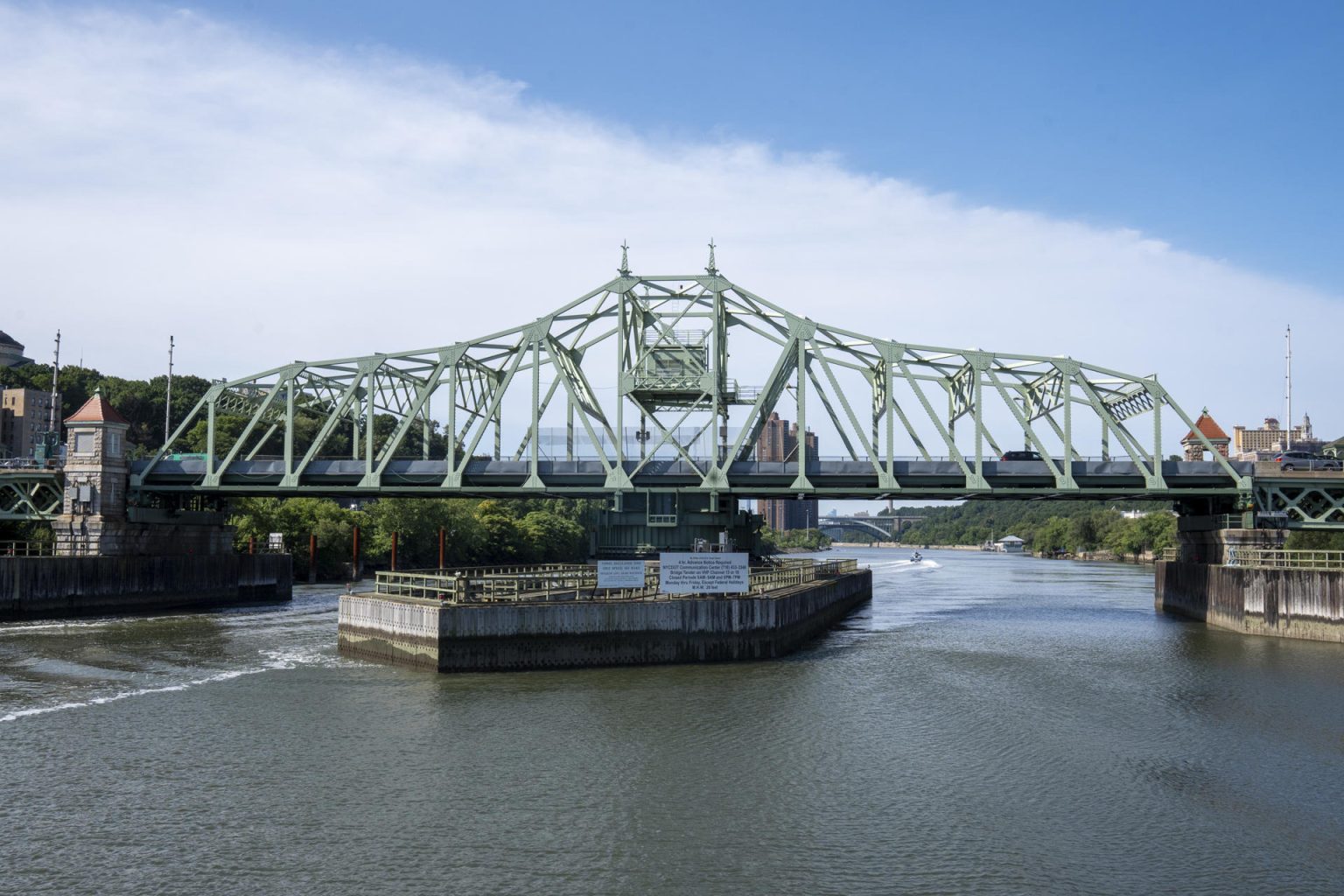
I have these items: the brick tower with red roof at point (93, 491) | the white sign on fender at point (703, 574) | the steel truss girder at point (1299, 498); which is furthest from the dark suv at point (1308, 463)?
the brick tower with red roof at point (93, 491)

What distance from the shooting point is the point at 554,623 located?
43000 millimetres

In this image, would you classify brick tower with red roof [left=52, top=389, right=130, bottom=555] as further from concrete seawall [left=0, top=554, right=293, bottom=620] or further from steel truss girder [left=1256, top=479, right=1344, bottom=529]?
steel truss girder [left=1256, top=479, right=1344, bottom=529]

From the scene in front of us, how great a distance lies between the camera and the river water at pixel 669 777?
20.3 metres

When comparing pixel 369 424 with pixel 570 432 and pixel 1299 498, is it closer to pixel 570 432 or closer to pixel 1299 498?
pixel 570 432

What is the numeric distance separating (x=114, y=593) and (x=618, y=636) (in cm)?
4137

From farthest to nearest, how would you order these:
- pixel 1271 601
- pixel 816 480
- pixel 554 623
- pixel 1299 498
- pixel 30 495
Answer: pixel 30 495
pixel 816 480
pixel 1299 498
pixel 1271 601
pixel 554 623

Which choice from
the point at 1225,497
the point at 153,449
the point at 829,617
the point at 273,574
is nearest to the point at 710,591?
the point at 829,617

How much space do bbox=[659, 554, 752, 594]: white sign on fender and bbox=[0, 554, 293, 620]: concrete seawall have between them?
39776 millimetres

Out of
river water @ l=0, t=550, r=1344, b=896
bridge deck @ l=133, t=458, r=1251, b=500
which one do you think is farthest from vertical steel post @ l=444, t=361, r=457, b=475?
river water @ l=0, t=550, r=1344, b=896

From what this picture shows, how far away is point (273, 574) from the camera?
86.0 m

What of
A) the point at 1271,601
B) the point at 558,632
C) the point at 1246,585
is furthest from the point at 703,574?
the point at 1246,585

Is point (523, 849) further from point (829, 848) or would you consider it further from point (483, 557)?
point (483, 557)

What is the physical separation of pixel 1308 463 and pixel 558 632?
54020 millimetres

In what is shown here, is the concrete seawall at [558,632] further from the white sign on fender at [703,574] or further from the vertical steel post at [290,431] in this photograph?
the vertical steel post at [290,431]
